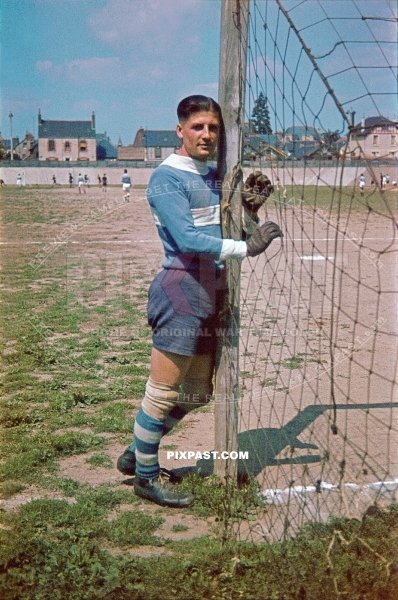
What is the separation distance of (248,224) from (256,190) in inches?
7.4

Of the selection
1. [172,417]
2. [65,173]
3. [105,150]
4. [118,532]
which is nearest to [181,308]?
[172,417]

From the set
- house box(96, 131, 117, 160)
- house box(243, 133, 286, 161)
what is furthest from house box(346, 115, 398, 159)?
house box(96, 131, 117, 160)

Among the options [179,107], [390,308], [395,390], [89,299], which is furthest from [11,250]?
[179,107]

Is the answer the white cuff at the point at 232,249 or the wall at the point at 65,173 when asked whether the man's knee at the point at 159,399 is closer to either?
the white cuff at the point at 232,249

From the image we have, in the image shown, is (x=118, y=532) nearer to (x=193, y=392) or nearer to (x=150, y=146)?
(x=193, y=392)

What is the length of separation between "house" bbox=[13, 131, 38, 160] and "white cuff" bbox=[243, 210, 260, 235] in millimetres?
100486

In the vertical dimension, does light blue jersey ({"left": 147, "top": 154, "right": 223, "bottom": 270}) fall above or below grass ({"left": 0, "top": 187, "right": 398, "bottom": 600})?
above

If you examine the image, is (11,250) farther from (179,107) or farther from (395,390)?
(179,107)

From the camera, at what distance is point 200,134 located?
3.44 metres

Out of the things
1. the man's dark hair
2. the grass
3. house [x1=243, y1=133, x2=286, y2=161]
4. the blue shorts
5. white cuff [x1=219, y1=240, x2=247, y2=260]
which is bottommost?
the grass

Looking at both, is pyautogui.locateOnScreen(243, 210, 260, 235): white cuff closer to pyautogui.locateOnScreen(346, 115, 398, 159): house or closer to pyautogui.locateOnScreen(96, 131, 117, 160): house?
pyautogui.locateOnScreen(346, 115, 398, 159): house

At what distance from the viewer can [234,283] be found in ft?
12.0

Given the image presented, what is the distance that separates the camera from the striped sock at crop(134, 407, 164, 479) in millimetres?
3709

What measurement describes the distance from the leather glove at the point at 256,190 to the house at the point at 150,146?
90.8 metres
